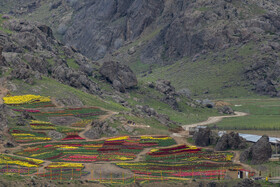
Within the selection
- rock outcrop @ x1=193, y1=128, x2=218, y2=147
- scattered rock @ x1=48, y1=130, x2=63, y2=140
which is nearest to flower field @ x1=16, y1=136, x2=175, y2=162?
rock outcrop @ x1=193, y1=128, x2=218, y2=147

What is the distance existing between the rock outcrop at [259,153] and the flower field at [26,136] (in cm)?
4549

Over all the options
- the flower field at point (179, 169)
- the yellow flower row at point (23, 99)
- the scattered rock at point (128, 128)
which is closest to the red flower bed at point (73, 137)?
the scattered rock at point (128, 128)

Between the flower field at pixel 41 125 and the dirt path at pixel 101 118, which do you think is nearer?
the flower field at pixel 41 125

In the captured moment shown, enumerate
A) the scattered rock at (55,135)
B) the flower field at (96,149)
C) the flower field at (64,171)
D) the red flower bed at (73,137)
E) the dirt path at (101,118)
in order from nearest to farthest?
the flower field at (64,171)
the flower field at (96,149)
the red flower bed at (73,137)
the scattered rock at (55,135)
the dirt path at (101,118)

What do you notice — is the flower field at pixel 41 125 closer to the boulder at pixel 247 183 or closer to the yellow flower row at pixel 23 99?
the yellow flower row at pixel 23 99

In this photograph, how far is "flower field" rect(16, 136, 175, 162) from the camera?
94.9 meters

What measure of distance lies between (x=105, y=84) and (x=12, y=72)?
4666cm

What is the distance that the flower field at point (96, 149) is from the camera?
9488 centimetres

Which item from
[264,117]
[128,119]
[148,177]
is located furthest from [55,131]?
[264,117]

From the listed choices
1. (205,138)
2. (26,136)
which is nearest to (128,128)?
(205,138)

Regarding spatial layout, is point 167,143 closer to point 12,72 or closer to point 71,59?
point 12,72

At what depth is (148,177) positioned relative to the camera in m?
76.7

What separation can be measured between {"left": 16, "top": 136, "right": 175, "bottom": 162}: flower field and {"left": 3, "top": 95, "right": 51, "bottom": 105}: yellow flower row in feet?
97.2

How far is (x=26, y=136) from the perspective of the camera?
11156 cm
